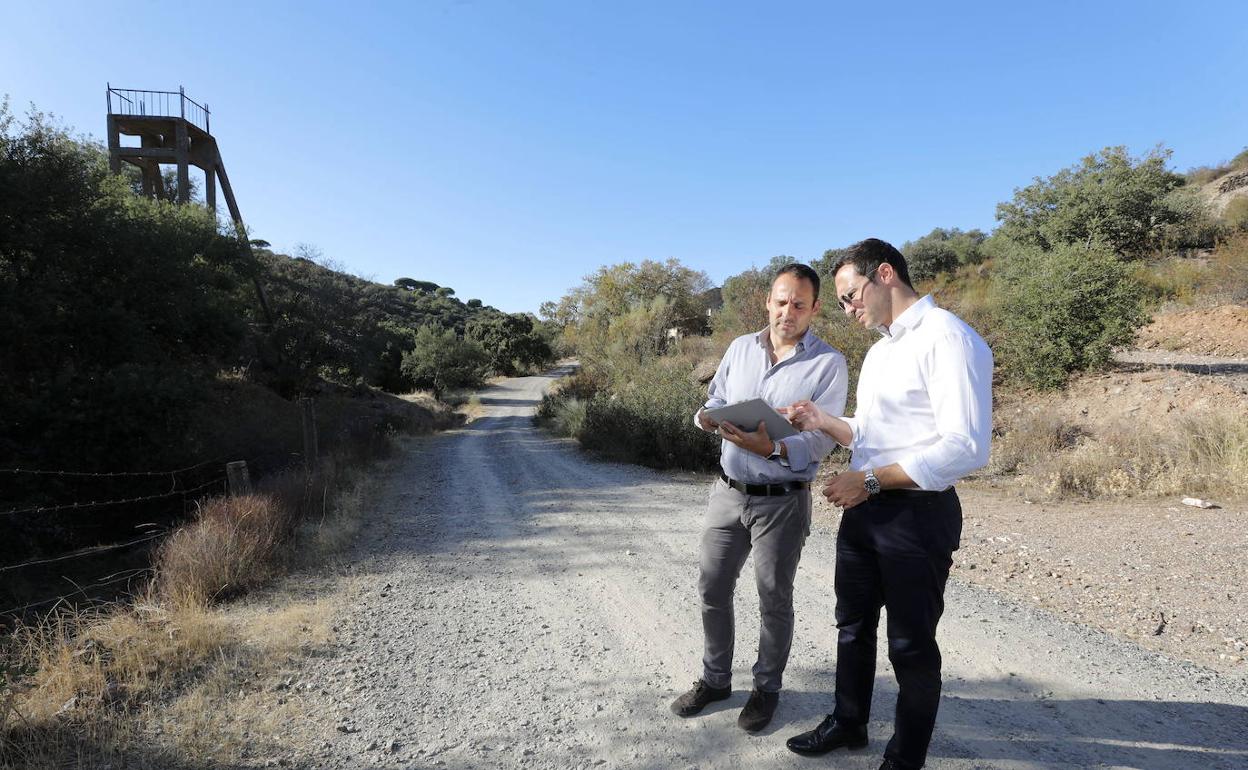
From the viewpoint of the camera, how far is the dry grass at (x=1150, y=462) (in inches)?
251

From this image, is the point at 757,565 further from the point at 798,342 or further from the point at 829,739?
the point at 798,342

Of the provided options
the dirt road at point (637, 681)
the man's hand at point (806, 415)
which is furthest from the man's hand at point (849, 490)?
the dirt road at point (637, 681)

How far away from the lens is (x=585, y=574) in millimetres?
4977

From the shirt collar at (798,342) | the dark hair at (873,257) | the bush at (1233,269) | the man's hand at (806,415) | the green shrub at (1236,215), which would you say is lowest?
the man's hand at (806,415)

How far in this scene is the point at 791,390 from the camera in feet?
8.40

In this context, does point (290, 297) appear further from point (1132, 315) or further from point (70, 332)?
point (1132, 315)

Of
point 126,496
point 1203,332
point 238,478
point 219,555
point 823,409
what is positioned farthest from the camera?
point 1203,332

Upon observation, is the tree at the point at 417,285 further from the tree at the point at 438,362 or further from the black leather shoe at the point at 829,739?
the black leather shoe at the point at 829,739

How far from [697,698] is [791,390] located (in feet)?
4.94

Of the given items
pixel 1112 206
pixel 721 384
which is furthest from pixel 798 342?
pixel 1112 206

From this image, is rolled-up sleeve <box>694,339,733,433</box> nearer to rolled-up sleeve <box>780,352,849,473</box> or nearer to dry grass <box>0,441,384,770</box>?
rolled-up sleeve <box>780,352,849,473</box>

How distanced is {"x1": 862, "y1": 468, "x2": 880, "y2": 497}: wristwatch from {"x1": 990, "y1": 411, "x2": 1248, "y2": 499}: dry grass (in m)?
6.43

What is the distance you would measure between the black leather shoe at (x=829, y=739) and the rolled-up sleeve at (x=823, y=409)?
1068 mm

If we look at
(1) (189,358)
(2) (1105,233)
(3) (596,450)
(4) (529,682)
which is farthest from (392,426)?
(2) (1105,233)
